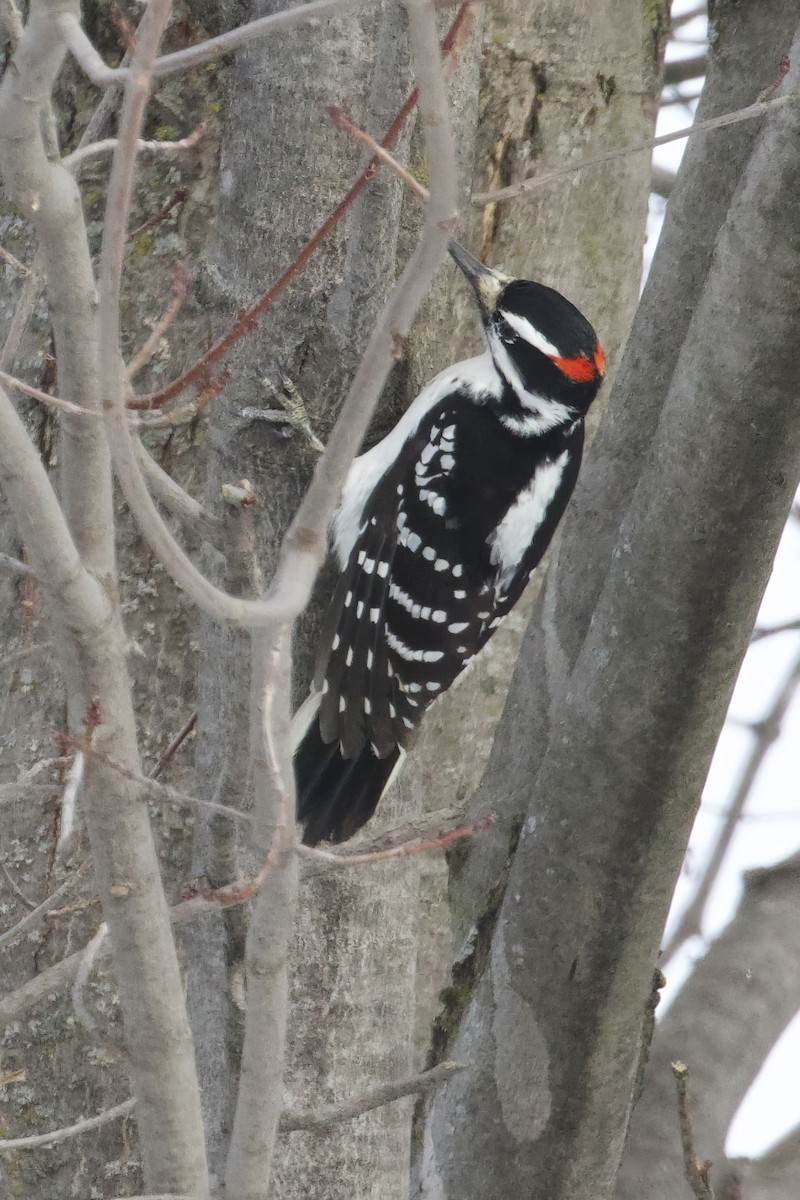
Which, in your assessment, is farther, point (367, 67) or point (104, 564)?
point (367, 67)

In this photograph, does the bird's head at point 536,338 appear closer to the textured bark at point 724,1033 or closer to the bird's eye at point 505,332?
the bird's eye at point 505,332

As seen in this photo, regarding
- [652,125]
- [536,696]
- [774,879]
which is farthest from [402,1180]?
[652,125]

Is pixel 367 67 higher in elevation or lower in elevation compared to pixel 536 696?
higher

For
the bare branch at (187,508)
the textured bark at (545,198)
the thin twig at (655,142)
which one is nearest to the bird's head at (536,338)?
the textured bark at (545,198)

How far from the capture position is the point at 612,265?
3199mm

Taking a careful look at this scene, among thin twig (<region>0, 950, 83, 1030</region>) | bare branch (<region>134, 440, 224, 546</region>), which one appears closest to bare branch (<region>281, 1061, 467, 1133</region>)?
thin twig (<region>0, 950, 83, 1030</region>)

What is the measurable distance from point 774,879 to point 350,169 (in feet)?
7.02

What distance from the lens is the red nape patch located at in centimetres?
302

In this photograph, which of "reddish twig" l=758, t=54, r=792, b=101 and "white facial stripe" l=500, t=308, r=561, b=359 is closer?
"reddish twig" l=758, t=54, r=792, b=101

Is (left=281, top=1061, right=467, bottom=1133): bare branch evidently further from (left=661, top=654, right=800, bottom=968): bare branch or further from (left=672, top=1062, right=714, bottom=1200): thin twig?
(left=661, top=654, right=800, bottom=968): bare branch

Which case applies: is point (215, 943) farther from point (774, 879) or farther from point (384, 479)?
point (774, 879)

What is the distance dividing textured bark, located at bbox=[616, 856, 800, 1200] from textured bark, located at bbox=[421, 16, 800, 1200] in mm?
1214

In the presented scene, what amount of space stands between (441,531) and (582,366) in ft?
1.71

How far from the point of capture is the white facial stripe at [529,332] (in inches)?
115
